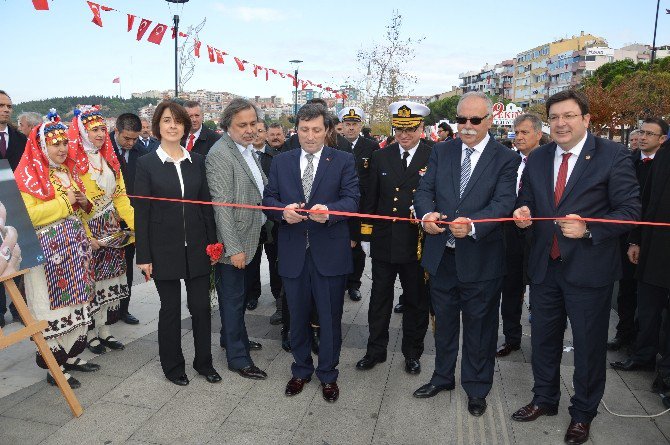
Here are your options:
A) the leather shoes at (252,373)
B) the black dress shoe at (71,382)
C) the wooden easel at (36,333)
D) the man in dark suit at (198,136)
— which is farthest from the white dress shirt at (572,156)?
the black dress shoe at (71,382)

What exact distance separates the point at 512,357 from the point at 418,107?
8.03ft

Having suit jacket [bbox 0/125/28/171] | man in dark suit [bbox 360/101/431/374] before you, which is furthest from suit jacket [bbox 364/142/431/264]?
suit jacket [bbox 0/125/28/171]

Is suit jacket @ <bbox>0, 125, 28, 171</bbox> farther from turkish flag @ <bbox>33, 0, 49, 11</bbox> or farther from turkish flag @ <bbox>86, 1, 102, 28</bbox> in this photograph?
turkish flag @ <bbox>86, 1, 102, 28</bbox>

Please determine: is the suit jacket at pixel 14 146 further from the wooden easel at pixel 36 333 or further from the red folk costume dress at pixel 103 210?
the wooden easel at pixel 36 333

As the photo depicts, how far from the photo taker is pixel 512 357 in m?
4.31

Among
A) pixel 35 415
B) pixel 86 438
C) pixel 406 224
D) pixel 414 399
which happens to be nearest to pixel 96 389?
pixel 35 415

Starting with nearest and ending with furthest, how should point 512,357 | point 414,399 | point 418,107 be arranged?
1. point 414,399
2. point 418,107
3. point 512,357

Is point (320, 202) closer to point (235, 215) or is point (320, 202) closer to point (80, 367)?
point (235, 215)

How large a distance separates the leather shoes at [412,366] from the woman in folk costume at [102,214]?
8.67 feet

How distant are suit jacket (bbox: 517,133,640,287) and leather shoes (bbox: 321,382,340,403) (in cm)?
175

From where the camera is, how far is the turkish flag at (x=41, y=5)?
21.2ft

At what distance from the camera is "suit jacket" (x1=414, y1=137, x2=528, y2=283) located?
3.18 m

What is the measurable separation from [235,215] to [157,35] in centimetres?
859

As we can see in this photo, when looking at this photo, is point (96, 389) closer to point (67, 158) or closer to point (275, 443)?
point (275, 443)
